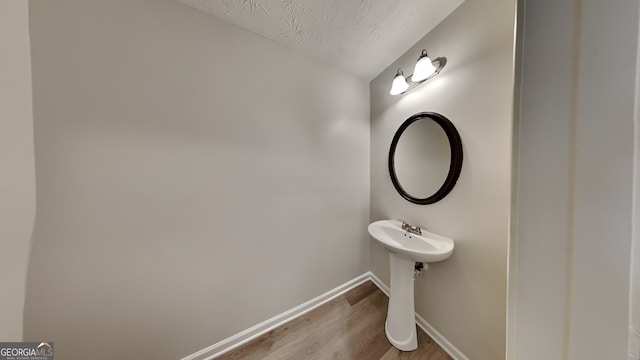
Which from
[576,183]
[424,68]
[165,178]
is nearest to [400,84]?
[424,68]

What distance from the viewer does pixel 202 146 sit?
1105 mm

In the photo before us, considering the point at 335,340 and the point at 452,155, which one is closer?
the point at 452,155

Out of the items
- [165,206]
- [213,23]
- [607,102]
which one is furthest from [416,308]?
[213,23]

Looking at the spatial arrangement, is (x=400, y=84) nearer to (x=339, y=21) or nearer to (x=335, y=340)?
(x=339, y=21)

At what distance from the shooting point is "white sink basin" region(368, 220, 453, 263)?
1.05 meters

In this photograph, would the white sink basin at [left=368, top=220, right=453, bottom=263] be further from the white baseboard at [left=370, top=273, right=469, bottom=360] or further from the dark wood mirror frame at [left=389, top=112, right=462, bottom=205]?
the white baseboard at [left=370, top=273, right=469, bottom=360]

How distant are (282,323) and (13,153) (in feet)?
5.47

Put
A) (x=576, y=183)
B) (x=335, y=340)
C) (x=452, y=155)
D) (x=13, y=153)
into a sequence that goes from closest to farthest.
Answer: (x=576, y=183)
(x=13, y=153)
(x=452, y=155)
(x=335, y=340)

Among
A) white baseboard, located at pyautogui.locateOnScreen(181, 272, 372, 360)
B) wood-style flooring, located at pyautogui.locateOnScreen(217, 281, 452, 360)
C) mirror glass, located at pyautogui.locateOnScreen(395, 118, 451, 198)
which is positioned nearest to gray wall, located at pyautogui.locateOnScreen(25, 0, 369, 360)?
white baseboard, located at pyautogui.locateOnScreen(181, 272, 372, 360)

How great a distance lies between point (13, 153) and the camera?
582 millimetres

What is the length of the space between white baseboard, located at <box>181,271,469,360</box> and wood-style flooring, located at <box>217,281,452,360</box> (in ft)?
0.09

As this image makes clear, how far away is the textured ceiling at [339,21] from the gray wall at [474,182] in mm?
155

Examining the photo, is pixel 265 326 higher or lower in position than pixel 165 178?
lower

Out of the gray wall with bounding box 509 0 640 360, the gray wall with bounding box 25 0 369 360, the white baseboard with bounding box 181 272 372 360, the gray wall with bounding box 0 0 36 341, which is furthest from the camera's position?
the white baseboard with bounding box 181 272 372 360
